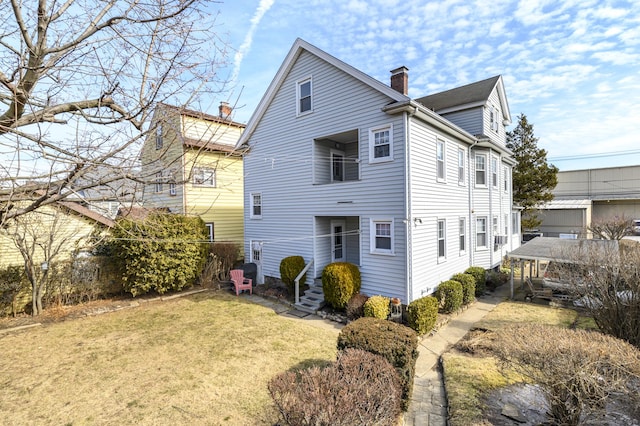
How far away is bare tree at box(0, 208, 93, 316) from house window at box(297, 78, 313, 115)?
10240 mm

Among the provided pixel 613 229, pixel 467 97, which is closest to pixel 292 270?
pixel 467 97

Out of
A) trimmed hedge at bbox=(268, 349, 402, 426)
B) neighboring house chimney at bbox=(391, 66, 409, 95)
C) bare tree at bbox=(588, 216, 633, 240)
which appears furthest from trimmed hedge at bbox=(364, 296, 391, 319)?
bare tree at bbox=(588, 216, 633, 240)

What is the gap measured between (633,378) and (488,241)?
13.2 metres

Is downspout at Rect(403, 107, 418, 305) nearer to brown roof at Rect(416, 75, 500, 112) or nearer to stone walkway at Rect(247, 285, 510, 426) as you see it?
stone walkway at Rect(247, 285, 510, 426)

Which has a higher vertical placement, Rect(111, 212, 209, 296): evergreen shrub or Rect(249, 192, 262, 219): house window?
Rect(249, 192, 262, 219): house window

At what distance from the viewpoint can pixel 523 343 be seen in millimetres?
4672

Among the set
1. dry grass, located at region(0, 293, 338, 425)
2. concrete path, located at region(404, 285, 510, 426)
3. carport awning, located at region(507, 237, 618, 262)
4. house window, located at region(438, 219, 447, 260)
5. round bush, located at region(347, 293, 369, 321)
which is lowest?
concrete path, located at region(404, 285, 510, 426)

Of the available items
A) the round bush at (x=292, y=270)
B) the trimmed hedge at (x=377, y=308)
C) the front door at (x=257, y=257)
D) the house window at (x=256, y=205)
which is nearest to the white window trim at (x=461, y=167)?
the trimmed hedge at (x=377, y=308)

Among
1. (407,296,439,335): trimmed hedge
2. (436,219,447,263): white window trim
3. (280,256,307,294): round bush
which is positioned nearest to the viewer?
(407,296,439,335): trimmed hedge

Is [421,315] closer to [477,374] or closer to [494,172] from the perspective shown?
[477,374]

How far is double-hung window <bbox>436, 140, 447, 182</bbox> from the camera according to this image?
488 inches

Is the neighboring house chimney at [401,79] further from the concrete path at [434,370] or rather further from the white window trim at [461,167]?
the concrete path at [434,370]

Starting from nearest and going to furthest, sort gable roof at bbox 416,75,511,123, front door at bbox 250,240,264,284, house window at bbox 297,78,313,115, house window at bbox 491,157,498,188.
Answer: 1. house window at bbox 297,78,313,115
2. front door at bbox 250,240,264,284
3. gable roof at bbox 416,75,511,123
4. house window at bbox 491,157,498,188

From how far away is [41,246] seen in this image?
36.5 feet
